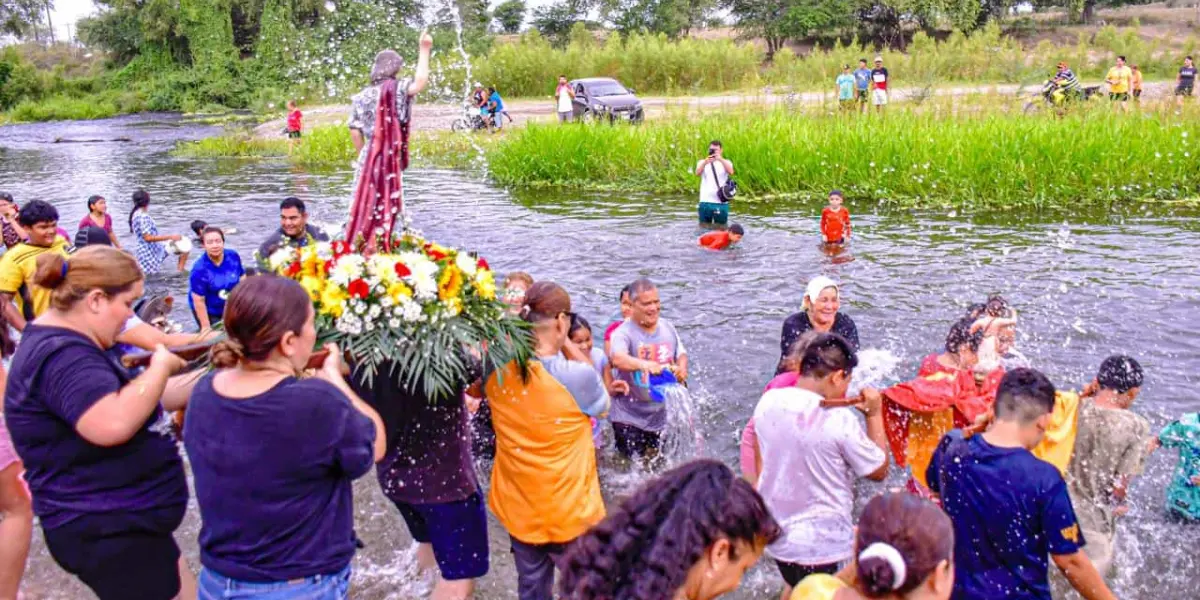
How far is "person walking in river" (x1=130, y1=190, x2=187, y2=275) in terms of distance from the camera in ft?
41.7

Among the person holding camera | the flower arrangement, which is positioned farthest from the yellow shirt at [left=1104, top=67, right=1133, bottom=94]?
the flower arrangement

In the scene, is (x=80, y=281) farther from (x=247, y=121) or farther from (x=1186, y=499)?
(x=247, y=121)

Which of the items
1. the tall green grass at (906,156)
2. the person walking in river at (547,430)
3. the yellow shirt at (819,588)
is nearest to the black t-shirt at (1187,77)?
the tall green grass at (906,156)

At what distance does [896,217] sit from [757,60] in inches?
1125

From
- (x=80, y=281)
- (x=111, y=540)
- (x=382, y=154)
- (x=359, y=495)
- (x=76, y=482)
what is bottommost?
(x=359, y=495)

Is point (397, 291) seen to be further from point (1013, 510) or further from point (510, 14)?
point (510, 14)

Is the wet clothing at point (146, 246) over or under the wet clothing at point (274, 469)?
under

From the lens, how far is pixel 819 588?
2.69m

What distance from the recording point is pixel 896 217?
49.0 feet

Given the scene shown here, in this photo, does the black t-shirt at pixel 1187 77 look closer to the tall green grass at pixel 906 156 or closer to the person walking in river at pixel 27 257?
the tall green grass at pixel 906 156

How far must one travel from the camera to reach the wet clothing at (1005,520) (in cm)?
347

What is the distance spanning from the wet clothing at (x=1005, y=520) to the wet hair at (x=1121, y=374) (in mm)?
1660

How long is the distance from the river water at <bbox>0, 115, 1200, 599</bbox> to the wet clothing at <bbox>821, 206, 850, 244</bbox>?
30cm

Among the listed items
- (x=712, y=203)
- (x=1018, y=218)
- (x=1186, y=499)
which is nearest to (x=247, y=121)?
(x=712, y=203)
